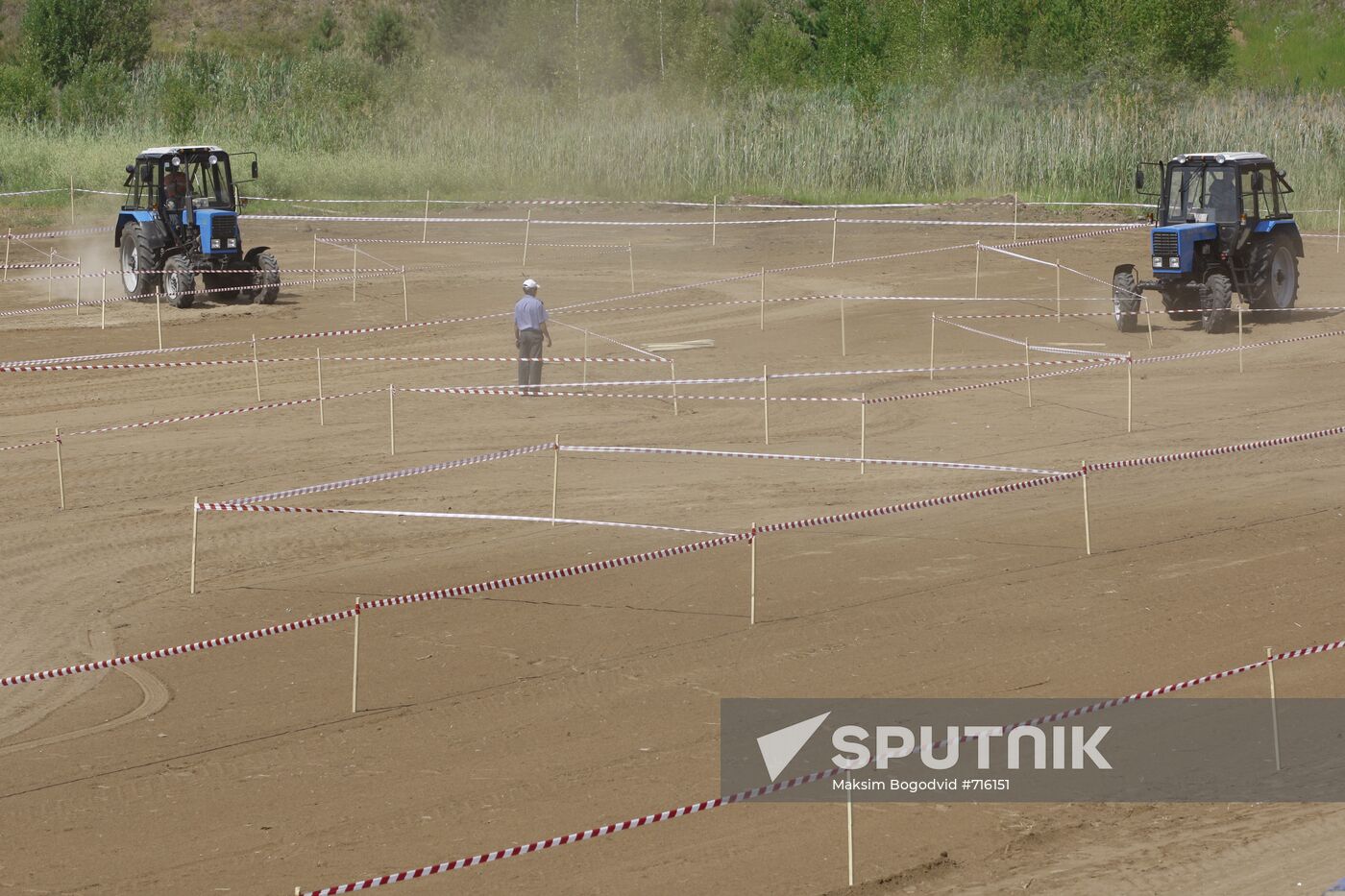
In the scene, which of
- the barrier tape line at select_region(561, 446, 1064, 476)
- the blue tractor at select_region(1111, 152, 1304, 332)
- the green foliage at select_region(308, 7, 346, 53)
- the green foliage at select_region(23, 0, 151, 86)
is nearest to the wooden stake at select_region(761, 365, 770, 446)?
the barrier tape line at select_region(561, 446, 1064, 476)

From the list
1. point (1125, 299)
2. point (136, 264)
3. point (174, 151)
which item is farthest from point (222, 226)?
point (1125, 299)

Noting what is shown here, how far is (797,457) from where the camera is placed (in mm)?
15617

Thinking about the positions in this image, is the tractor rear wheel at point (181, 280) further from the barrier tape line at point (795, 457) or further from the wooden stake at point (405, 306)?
the barrier tape line at point (795, 457)

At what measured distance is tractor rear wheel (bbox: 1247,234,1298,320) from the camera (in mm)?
23281

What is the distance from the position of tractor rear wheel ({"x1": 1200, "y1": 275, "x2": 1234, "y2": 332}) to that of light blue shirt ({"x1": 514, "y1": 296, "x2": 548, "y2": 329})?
31.1 ft

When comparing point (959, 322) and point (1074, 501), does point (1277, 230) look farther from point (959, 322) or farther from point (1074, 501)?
point (1074, 501)

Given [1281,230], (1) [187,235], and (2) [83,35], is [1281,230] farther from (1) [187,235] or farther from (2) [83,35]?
(2) [83,35]

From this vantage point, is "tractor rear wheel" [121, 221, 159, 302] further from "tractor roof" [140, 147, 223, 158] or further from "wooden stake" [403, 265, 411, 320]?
"wooden stake" [403, 265, 411, 320]

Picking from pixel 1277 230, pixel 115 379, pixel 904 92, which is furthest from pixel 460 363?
pixel 904 92

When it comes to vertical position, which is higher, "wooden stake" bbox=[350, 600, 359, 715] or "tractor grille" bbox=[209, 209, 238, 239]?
"tractor grille" bbox=[209, 209, 238, 239]

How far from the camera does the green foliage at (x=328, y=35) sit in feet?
213

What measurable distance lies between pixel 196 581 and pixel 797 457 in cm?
579

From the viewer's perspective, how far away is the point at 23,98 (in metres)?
45.5

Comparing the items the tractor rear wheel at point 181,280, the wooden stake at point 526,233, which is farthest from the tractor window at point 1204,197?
the tractor rear wheel at point 181,280
